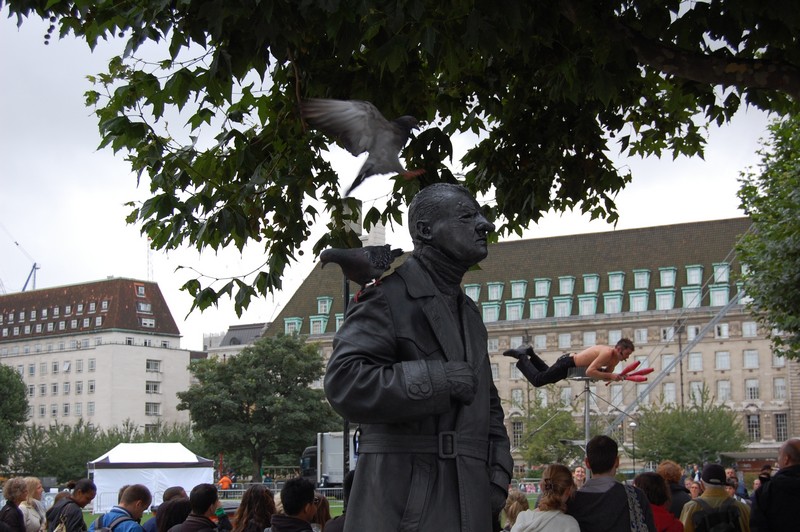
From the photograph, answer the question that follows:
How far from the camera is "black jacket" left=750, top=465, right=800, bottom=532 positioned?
27.0ft

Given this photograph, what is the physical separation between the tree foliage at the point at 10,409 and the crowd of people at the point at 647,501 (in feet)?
260

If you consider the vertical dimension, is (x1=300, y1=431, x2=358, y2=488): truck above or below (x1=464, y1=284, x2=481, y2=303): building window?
below

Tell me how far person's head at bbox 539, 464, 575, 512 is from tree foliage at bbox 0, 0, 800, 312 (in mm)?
2629

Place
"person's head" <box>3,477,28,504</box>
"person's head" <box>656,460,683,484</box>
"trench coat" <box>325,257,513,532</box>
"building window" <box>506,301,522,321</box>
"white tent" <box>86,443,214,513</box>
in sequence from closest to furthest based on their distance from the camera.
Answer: "trench coat" <box>325,257,513,532</box>, "person's head" <box>656,460,683,484</box>, "person's head" <box>3,477,28,504</box>, "white tent" <box>86,443,214,513</box>, "building window" <box>506,301,522,321</box>

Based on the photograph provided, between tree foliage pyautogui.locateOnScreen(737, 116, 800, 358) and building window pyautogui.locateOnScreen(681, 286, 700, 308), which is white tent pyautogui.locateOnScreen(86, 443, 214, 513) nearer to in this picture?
tree foliage pyautogui.locateOnScreen(737, 116, 800, 358)

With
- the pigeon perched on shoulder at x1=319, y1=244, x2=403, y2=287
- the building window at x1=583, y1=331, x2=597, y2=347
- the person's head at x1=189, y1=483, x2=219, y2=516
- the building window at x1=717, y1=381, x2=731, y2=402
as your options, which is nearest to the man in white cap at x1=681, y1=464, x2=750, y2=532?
the person's head at x1=189, y1=483, x2=219, y2=516

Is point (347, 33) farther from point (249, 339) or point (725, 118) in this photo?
point (249, 339)

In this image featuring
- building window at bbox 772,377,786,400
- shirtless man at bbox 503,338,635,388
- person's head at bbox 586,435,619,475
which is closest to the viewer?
shirtless man at bbox 503,338,635,388

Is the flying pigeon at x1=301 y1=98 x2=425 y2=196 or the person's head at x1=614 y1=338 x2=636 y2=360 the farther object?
the person's head at x1=614 y1=338 x2=636 y2=360

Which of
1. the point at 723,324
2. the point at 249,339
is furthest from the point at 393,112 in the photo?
the point at 249,339

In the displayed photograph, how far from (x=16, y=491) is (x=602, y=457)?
19.6 feet

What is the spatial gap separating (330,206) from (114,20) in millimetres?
3379

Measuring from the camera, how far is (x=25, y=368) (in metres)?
127

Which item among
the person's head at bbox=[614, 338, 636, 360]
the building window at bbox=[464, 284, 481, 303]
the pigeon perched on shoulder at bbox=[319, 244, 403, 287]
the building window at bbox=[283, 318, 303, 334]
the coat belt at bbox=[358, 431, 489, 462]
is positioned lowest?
the coat belt at bbox=[358, 431, 489, 462]
